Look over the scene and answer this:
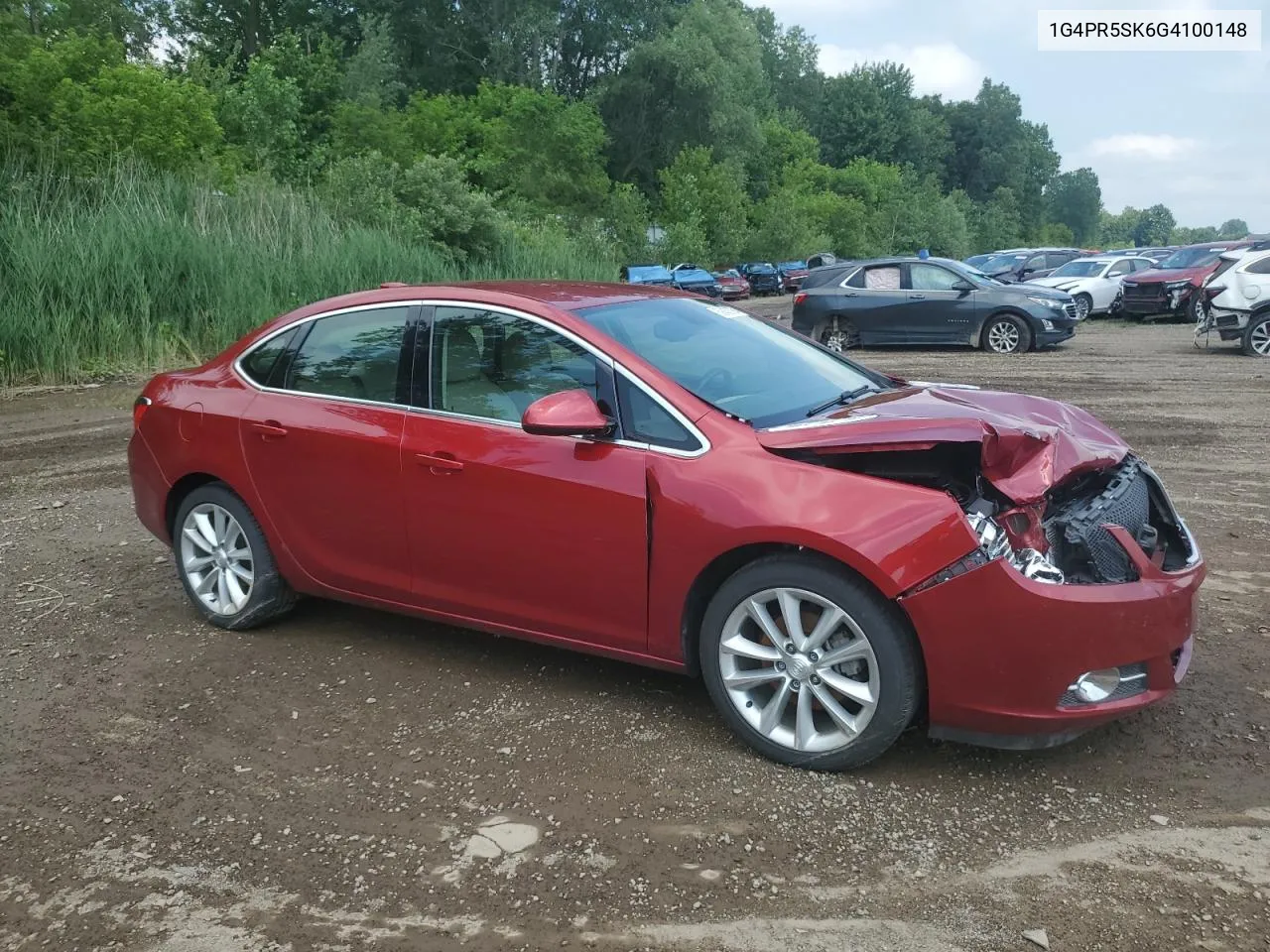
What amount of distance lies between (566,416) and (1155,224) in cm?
19091

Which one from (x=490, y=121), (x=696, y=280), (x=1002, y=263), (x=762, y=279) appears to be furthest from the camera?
(x=490, y=121)

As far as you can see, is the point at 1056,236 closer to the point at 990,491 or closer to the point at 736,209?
the point at 736,209

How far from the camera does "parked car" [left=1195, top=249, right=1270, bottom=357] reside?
15.7 m

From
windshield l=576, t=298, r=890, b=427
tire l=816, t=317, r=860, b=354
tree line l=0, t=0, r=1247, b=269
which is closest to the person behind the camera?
windshield l=576, t=298, r=890, b=427

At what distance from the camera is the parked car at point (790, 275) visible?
148ft

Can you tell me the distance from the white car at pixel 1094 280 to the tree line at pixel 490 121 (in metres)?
13.5

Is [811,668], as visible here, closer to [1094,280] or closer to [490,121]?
[1094,280]

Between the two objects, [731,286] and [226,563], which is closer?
[226,563]

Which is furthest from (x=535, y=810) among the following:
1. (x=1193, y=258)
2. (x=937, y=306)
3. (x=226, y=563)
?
(x=1193, y=258)

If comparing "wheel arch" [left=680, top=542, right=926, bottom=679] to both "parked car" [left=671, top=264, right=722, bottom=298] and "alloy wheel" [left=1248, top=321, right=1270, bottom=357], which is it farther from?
"parked car" [left=671, top=264, right=722, bottom=298]

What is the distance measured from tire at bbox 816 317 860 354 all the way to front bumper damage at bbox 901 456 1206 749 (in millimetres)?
14451

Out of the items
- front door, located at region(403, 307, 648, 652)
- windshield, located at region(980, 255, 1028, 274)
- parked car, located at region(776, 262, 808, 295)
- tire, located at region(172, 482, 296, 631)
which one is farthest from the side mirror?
parked car, located at region(776, 262, 808, 295)

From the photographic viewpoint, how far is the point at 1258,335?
1602 centimetres

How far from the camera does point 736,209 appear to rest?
53156 mm
